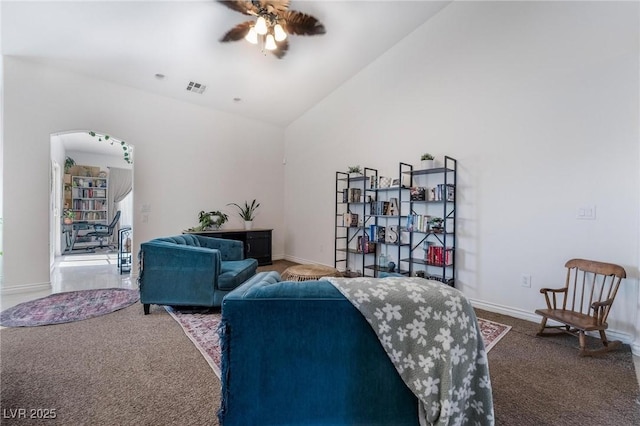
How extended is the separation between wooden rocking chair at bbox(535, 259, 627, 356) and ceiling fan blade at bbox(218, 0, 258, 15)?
13.3ft

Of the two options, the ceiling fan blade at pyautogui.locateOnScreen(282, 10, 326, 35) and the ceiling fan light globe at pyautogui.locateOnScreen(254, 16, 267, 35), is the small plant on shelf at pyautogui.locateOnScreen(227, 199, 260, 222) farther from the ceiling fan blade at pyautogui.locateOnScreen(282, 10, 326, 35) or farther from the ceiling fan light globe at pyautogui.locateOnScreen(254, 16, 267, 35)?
the ceiling fan light globe at pyautogui.locateOnScreen(254, 16, 267, 35)

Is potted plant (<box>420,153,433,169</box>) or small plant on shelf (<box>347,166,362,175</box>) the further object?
small plant on shelf (<box>347,166,362,175</box>)

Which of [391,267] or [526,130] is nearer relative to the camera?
[526,130]

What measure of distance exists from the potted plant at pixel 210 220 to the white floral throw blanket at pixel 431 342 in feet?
14.5

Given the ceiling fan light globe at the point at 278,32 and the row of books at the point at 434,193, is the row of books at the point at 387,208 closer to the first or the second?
the row of books at the point at 434,193

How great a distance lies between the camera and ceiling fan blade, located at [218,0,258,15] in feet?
10.0

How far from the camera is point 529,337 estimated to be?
2.74 metres

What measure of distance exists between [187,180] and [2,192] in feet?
7.59

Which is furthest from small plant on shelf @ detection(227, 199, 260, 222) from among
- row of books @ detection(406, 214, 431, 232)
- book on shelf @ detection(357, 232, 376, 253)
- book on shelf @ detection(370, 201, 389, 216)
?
row of books @ detection(406, 214, 431, 232)

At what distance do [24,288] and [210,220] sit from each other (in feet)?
8.39

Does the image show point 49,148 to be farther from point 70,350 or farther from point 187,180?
point 70,350

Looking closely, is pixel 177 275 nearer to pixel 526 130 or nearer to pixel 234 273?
pixel 234 273

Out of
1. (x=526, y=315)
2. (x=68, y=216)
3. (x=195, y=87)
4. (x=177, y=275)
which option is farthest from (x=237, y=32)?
(x=68, y=216)

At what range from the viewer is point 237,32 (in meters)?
3.59
